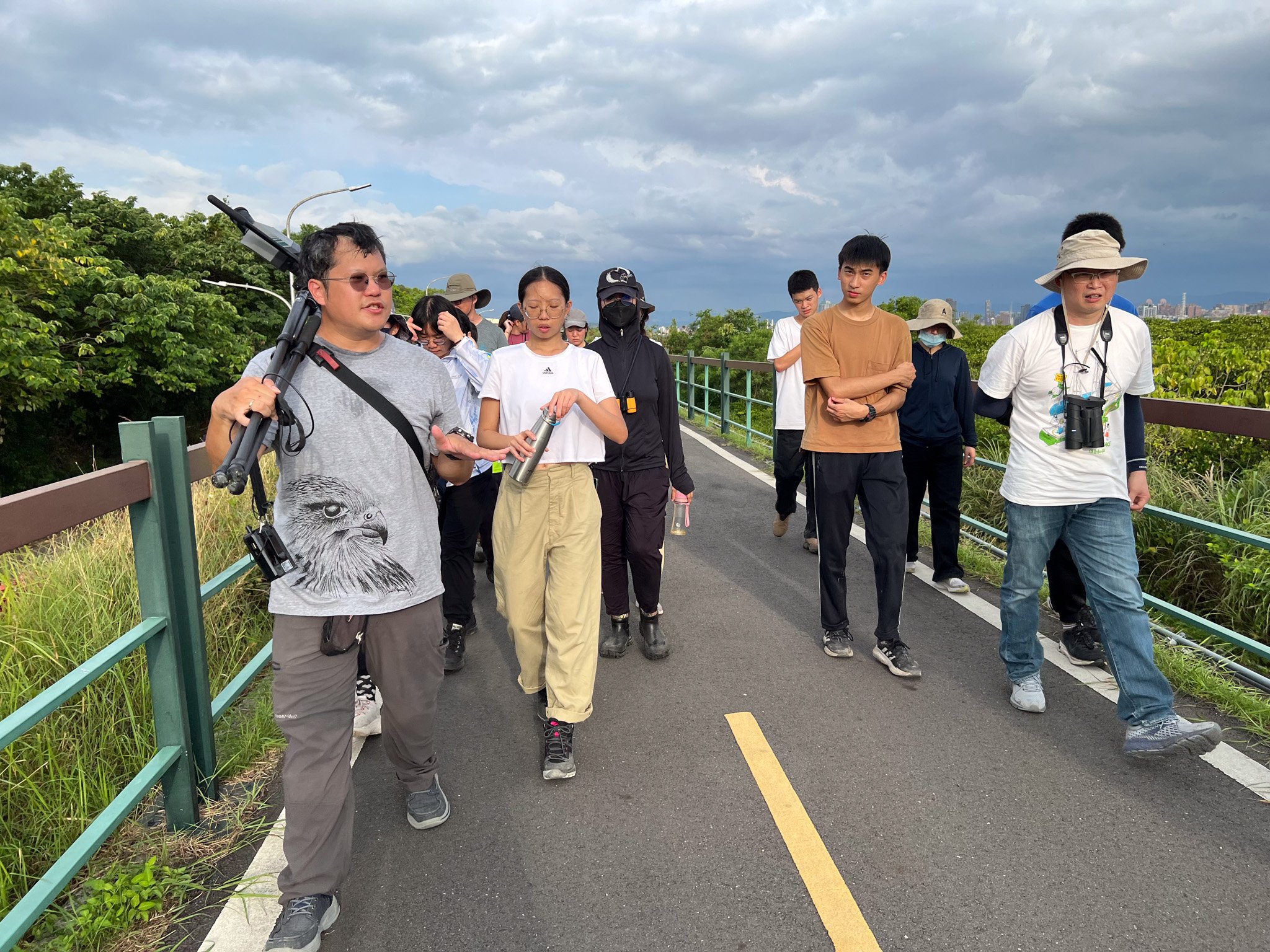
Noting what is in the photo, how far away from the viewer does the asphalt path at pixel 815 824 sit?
8.25ft

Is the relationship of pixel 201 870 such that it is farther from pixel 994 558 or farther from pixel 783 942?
pixel 994 558

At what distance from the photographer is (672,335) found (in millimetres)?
48094

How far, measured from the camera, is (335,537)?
2.61m

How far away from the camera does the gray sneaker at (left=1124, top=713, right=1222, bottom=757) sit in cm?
314

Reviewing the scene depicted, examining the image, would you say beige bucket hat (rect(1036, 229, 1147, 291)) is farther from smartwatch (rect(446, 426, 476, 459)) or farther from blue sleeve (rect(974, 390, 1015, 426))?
smartwatch (rect(446, 426, 476, 459))

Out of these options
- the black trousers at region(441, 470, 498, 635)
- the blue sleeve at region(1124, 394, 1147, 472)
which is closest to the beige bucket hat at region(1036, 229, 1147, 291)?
the blue sleeve at region(1124, 394, 1147, 472)

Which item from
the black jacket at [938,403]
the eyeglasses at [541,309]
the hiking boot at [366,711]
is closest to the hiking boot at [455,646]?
the hiking boot at [366,711]

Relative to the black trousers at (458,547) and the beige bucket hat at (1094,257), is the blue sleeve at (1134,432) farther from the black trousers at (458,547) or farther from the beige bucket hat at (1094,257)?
the black trousers at (458,547)

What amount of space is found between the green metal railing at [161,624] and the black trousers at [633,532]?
79.3 inches

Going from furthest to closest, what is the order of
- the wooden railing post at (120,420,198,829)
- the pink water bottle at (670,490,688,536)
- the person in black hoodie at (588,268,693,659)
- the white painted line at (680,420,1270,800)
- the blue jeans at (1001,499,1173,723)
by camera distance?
the pink water bottle at (670,490,688,536) < the person in black hoodie at (588,268,693,659) < the blue jeans at (1001,499,1173,723) < the white painted line at (680,420,1270,800) < the wooden railing post at (120,420,198,829)

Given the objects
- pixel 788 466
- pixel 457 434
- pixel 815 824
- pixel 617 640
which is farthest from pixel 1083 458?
pixel 788 466

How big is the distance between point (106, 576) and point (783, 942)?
429cm

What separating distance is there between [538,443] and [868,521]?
203cm

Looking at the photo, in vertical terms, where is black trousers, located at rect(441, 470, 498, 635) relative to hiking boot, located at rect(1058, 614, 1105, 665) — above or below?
above
